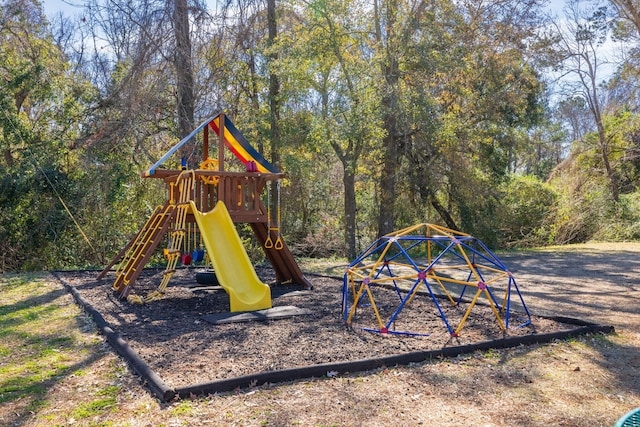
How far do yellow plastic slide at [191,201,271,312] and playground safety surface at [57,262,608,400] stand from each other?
12.2 inches

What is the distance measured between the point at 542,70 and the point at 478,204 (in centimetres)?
623

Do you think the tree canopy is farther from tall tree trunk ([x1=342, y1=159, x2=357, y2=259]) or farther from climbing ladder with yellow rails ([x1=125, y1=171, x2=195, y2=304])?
climbing ladder with yellow rails ([x1=125, y1=171, x2=195, y2=304])

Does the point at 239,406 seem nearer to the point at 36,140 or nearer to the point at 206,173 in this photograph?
the point at 206,173

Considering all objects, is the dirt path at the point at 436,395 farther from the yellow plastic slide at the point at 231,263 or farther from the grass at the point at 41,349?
the yellow plastic slide at the point at 231,263

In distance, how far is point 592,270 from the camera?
10328 millimetres

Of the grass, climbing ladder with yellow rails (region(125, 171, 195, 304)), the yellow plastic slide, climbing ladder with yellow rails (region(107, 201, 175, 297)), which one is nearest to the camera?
the grass

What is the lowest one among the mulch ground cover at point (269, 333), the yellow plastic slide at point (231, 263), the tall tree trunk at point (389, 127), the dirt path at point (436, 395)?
the dirt path at point (436, 395)

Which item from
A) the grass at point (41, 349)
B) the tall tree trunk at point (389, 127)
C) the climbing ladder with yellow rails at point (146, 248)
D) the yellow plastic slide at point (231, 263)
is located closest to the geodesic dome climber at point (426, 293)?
the yellow plastic slide at point (231, 263)

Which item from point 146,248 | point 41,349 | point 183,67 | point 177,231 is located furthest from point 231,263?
point 183,67

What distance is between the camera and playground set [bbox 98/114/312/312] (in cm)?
Answer: 632

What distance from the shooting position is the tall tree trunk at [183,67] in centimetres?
1083

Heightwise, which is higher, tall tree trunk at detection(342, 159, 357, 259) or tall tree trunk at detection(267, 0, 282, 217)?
tall tree trunk at detection(267, 0, 282, 217)

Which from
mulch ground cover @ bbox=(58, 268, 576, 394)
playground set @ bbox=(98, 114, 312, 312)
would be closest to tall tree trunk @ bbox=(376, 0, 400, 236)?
playground set @ bbox=(98, 114, 312, 312)

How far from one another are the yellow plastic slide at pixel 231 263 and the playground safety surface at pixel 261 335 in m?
0.31
